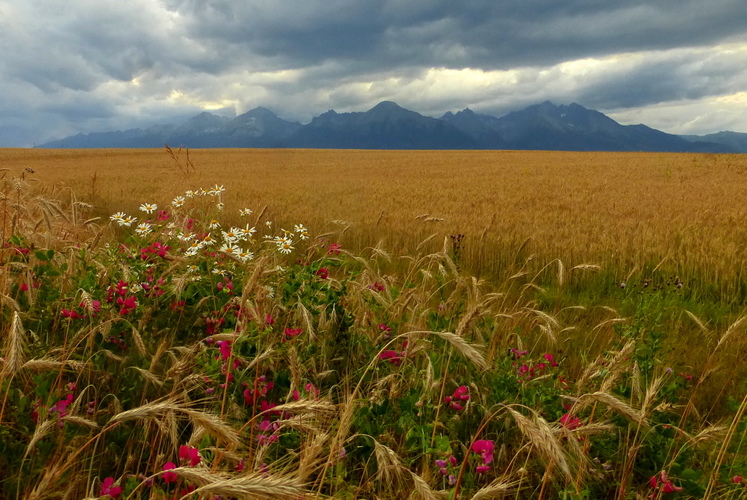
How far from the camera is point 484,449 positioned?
201cm

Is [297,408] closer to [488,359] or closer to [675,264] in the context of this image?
[488,359]

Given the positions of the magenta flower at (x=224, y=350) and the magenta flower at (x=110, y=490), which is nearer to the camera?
the magenta flower at (x=110, y=490)

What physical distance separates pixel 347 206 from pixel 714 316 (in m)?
7.26

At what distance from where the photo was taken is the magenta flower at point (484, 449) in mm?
1945

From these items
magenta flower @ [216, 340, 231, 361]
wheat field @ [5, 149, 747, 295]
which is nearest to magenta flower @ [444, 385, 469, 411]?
magenta flower @ [216, 340, 231, 361]

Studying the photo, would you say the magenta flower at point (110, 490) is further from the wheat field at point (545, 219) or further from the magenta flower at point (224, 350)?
the wheat field at point (545, 219)

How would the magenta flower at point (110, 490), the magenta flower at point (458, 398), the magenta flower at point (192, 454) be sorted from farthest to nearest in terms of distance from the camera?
the magenta flower at point (458, 398) → the magenta flower at point (110, 490) → the magenta flower at point (192, 454)

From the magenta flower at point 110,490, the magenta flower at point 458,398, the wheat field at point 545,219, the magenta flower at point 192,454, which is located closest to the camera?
the magenta flower at point 192,454

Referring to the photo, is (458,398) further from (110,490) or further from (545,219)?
(545,219)

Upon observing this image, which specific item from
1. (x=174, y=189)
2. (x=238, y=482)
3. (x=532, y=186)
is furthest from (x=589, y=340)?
(x=174, y=189)

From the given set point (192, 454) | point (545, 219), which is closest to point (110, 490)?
point (192, 454)

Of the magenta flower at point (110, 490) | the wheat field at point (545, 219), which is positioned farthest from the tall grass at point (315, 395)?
the wheat field at point (545, 219)

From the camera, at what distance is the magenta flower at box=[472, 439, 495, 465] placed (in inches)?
76.6

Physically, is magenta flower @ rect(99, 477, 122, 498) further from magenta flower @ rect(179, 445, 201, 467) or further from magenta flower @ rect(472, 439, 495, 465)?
magenta flower @ rect(472, 439, 495, 465)
